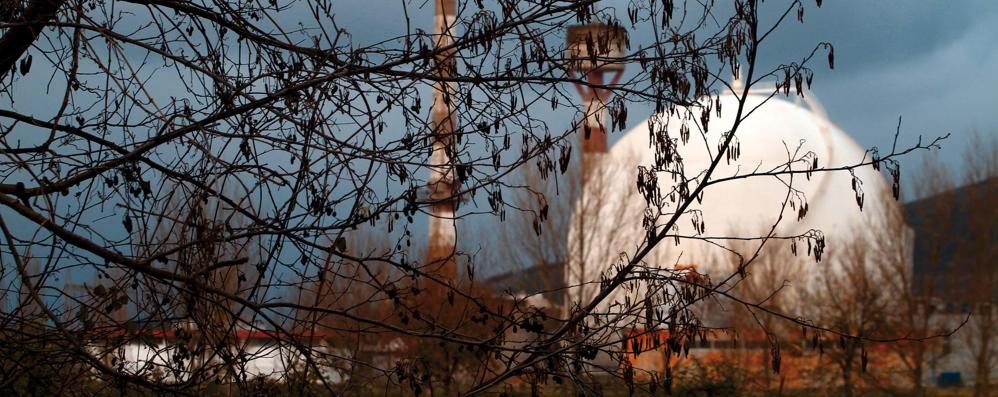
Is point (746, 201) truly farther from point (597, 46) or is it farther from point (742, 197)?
point (597, 46)

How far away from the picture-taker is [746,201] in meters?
25.4

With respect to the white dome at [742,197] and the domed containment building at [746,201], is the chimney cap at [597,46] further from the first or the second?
the white dome at [742,197]

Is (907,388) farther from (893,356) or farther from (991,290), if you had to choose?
(991,290)

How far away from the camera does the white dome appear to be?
75.2 ft

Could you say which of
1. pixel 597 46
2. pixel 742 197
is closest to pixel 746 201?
pixel 742 197

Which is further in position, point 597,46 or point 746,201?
point 746,201

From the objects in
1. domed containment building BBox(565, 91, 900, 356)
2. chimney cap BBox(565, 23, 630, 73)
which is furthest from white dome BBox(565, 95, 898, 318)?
chimney cap BBox(565, 23, 630, 73)

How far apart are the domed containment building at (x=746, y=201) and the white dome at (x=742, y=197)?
0.08 feet

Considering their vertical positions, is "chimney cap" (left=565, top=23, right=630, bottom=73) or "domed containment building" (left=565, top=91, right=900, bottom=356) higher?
"domed containment building" (left=565, top=91, right=900, bottom=356)

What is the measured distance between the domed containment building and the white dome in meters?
0.02

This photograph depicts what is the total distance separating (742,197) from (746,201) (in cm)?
12

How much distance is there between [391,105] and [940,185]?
20.7 metres

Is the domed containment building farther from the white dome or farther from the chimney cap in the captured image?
the chimney cap

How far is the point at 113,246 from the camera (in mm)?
3980
